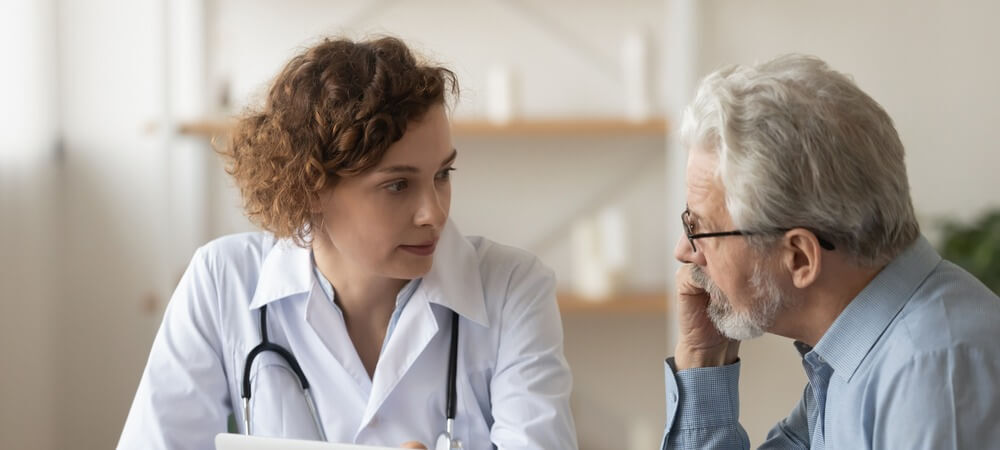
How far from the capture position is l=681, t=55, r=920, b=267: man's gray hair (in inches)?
47.2

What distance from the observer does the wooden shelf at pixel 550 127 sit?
3.06 m

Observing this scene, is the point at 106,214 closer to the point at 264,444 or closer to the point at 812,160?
the point at 264,444

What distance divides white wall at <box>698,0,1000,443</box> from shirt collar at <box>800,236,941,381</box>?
210 centimetres

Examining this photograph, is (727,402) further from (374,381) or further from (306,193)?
(306,193)

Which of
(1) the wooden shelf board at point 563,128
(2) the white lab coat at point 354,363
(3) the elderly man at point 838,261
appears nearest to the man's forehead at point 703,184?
(3) the elderly man at point 838,261

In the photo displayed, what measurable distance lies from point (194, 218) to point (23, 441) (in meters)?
0.82

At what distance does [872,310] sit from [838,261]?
7cm

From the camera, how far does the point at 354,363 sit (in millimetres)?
1658

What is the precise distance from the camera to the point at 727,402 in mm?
1520

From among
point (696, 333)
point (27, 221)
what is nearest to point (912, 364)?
point (696, 333)

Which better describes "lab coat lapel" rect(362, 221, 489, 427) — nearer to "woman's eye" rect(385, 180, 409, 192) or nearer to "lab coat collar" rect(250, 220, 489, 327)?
"lab coat collar" rect(250, 220, 489, 327)

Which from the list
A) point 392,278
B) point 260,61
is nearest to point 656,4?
point 260,61

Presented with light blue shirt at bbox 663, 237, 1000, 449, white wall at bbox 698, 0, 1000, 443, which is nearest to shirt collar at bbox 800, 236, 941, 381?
light blue shirt at bbox 663, 237, 1000, 449

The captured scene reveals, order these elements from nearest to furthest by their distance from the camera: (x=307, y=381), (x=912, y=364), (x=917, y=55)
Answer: (x=912, y=364), (x=307, y=381), (x=917, y=55)
